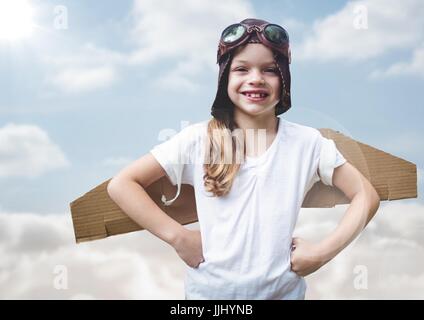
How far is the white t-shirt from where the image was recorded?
1.74 meters

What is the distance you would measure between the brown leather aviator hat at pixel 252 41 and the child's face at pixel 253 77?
0.01 m

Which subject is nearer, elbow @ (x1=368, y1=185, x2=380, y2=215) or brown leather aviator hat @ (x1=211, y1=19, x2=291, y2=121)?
brown leather aviator hat @ (x1=211, y1=19, x2=291, y2=121)

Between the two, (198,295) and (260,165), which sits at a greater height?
(260,165)

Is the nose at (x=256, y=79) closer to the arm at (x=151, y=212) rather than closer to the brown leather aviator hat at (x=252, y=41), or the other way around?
the brown leather aviator hat at (x=252, y=41)

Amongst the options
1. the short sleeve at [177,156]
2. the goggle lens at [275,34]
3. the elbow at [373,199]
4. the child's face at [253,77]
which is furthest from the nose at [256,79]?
the elbow at [373,199]

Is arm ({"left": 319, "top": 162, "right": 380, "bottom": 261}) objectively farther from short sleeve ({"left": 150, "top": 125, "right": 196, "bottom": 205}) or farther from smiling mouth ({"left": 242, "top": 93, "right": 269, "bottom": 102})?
short sleeve ({"left": 150, "top": 125, "right": 196, "bottom": 205})

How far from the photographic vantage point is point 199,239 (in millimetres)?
1788

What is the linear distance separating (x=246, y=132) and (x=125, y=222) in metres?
0.44

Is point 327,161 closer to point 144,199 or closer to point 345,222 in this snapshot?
point 345,222

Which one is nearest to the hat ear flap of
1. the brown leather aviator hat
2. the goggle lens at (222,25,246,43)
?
the brown leather aviator hat

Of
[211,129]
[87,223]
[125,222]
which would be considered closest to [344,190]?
[211,129]

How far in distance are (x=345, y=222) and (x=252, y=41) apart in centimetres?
58

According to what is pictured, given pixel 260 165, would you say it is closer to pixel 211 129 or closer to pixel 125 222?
pixel 211 129
